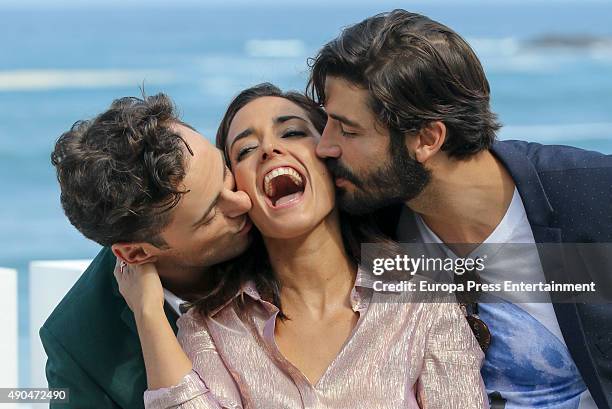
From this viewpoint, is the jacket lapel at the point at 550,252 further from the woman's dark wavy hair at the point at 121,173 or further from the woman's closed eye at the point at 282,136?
the woman's dark wavy hair at the point at 121,173

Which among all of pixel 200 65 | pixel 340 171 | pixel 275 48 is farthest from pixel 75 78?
pixel 340 171

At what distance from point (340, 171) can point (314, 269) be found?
0.30 meters

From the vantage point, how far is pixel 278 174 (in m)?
2.93

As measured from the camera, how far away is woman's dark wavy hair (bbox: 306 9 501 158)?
116 inches

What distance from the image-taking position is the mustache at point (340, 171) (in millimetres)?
2971

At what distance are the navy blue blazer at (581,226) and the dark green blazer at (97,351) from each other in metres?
1.12

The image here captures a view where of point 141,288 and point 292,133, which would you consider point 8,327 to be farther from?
point 292,133

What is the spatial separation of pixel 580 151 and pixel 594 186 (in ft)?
0.48

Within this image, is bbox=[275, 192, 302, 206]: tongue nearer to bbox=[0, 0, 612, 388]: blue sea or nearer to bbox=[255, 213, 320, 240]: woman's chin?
bbox=[255, 213, 320, 240]: woman's chin

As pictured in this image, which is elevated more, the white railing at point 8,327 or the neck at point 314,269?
the neck at point 314,269

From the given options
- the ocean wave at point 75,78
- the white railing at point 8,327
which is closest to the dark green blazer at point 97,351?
the white railing at point 8,327

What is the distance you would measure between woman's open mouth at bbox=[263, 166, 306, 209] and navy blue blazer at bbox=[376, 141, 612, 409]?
0.63 metres

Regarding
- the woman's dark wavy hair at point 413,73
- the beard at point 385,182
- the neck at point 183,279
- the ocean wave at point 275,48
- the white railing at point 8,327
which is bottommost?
the white railing at point 8,327

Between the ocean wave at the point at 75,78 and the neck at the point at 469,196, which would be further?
the ocean wave at the point at 75,78
